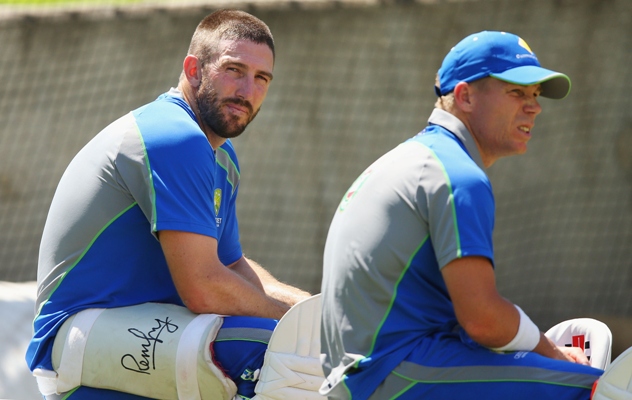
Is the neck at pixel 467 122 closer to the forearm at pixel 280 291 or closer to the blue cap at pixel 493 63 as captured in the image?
the blue cap at pixel 493 63

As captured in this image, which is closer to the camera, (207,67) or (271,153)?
(207,67)

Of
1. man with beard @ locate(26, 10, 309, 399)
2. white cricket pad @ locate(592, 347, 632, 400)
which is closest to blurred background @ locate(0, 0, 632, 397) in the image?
man with beard @ locate(26, 10, 309, 399)

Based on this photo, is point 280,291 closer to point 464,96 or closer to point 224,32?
point 224,32

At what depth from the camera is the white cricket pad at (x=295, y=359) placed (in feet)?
8.77

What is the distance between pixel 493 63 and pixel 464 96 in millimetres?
121

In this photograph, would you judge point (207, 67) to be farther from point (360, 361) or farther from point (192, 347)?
point (360, 361)

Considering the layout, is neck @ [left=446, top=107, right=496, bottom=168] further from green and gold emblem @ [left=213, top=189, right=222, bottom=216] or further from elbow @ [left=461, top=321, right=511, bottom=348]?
green and gold emblem @ [left=213, top=189, right=222, bottom=216]

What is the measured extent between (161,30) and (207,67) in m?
3.35

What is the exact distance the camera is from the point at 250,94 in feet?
11.1

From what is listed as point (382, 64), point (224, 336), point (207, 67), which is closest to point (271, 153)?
point (382, 64)

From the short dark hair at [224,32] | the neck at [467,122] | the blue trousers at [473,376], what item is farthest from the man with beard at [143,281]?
the neck at [467,122]

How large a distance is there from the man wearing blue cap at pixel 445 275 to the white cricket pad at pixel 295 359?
0.41 feet
